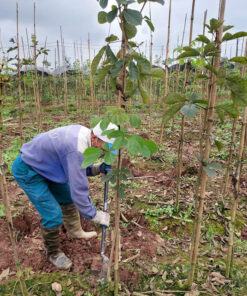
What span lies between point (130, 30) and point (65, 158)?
1.18 metres

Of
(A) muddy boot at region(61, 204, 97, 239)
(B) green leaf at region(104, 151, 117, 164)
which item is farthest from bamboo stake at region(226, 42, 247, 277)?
(A) muddy boot at region(61, 204, 97, 239)

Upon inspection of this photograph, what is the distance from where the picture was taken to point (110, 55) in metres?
1.68

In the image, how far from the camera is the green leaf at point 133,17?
1531mm

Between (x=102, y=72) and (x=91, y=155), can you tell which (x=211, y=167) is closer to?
(x=91, y=155)

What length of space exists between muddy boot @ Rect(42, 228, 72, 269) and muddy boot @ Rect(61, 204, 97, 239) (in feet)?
1.09

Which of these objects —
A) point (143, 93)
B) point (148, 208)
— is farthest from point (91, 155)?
point (148, 208)

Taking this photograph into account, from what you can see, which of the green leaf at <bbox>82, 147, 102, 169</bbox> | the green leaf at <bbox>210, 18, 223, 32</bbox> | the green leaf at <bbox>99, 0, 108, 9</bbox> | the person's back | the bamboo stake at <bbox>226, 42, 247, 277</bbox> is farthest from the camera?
the person's back

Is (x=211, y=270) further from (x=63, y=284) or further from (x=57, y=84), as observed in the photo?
(x=57, y=84)

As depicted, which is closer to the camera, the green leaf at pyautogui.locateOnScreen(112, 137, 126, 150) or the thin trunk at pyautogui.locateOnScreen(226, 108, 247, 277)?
the green leaf at pyautogui.locateOnScreen(112, 137, 126, 150)

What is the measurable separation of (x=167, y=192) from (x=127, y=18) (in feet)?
9.13

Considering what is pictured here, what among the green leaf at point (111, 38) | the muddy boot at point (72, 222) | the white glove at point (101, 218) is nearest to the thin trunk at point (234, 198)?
the white glove at point (101, 218)

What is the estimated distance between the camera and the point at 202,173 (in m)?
1.97

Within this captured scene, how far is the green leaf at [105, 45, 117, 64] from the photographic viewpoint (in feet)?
5.43

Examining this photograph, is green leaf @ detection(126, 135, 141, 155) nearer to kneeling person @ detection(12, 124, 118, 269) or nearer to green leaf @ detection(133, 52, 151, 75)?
green leaf @ detection(133, 52, 151, 75)
